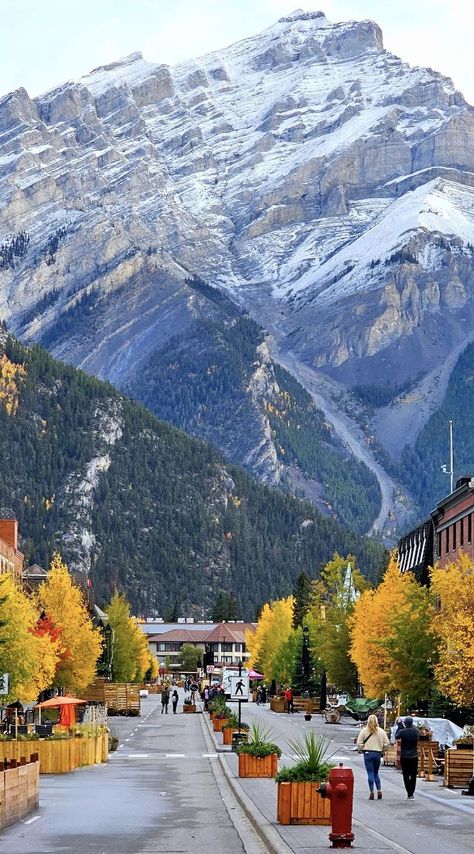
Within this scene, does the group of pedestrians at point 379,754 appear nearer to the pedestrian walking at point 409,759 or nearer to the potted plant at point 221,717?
the pedestrian walking at point 409,759

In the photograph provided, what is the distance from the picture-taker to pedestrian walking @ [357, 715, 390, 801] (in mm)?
42438

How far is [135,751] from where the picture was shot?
72.8 meters

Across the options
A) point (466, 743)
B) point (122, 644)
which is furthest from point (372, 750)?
point (122, 644)

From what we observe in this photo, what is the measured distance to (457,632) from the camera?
7106 centimetres

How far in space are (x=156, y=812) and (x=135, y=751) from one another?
34.4m

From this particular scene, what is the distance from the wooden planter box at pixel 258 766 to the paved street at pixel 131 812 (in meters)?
1.22

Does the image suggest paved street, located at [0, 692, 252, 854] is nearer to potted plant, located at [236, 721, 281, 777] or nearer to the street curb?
the street curb

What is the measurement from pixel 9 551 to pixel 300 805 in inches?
4326

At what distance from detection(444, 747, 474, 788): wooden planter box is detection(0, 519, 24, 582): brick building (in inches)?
3330

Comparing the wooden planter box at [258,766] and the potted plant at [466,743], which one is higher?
the potted plant at [466,743]

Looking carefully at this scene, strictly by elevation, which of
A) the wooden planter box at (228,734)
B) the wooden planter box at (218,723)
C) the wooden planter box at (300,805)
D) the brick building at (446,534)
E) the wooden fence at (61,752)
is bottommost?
the wooden planter box at (218,723)

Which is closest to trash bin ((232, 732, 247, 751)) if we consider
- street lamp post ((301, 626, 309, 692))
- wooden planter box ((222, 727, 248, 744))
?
wooden planter box ((222, 727, 248, 744))

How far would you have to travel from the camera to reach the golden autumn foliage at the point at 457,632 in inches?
2741

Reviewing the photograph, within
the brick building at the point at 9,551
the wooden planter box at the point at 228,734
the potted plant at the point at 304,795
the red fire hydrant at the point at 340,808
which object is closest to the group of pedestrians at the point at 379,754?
the potted plant at the point at 304,795
